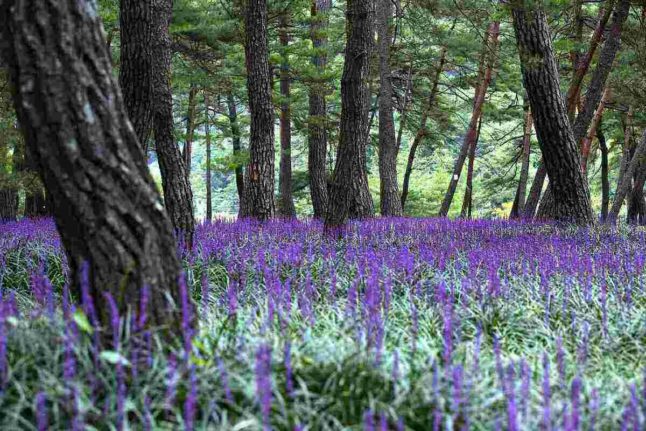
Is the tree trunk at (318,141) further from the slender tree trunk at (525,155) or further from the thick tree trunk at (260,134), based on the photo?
the slender tree trunk at (525,155)

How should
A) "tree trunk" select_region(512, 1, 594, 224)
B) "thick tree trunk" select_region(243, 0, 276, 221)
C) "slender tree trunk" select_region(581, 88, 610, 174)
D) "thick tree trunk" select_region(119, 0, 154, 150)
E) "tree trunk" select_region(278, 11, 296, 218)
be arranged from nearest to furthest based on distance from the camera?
"thick tree trunk" select_region(119, 0, 154, 150) < "tree trunk" select_region(512, 1, 594, 224) < "thick tree trunk" select_region(243, 0, 276, 221) < "slender tree trunk" select_region(581, 88, 610, 174) < "tree trunk" select_region(278, 11, 296, 218)

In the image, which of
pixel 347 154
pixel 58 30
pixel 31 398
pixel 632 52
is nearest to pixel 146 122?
pixel 347 154

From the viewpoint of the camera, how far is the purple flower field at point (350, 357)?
2.46 meters

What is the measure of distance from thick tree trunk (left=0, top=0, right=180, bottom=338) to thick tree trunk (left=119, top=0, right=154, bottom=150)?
4.88 m

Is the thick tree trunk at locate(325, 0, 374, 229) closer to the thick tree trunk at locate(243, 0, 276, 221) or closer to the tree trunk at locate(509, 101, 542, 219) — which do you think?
the thick tree trunk at locate(243, 0, 276, 221)

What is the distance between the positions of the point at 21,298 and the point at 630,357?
4433 millimetres

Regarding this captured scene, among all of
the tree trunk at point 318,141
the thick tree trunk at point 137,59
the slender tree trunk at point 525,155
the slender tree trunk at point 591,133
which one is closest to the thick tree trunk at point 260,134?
the tree trunk at point 318,141

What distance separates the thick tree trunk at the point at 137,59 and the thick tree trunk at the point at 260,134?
3.99 metres

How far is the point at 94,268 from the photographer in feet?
9.73

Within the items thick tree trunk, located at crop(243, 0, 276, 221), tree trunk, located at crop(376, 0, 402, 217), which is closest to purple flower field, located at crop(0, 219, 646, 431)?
thick tree trunk, located at crop(243, 0, 276, 221)

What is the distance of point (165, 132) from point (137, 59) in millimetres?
945

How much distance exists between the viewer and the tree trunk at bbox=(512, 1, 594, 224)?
9.91m

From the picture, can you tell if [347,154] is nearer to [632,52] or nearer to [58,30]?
[58,30]

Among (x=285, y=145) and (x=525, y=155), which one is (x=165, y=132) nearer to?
(x=285, y=145)
